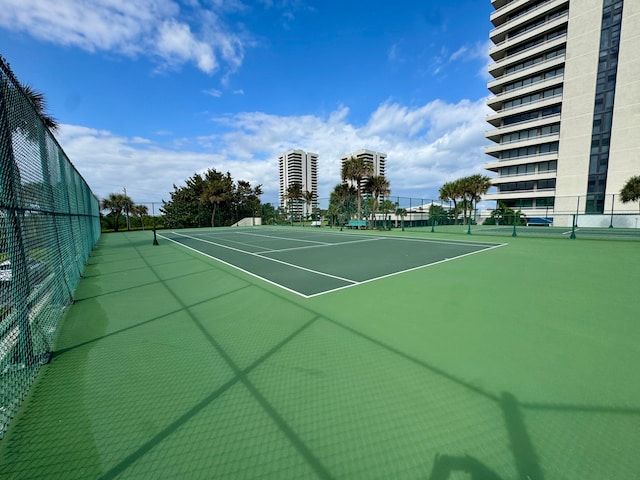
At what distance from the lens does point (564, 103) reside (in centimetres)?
4003

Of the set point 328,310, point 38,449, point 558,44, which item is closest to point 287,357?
point 328,310

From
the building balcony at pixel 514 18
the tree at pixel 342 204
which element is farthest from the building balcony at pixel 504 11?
the tree at pixel 342 204

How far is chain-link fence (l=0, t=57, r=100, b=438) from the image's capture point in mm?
2680

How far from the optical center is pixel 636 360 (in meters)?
2.85

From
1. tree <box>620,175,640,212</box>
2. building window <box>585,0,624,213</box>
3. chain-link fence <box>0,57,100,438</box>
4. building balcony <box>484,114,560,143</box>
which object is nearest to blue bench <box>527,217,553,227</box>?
building window <box>585,0,624,213</box>

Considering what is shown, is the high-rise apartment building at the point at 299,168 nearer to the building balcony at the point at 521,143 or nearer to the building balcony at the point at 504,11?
the building balcony at the point at 521,143

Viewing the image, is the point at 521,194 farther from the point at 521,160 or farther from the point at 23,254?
the point at 23,254

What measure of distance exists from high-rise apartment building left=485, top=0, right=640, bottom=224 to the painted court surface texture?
146 feet

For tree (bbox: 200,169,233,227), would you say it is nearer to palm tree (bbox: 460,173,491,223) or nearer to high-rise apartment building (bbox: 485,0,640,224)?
palm tree (bbox: 460,173,491,223)

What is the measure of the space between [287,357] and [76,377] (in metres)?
2.15

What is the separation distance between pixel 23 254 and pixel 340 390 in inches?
152

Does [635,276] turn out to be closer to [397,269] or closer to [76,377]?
[397,269]

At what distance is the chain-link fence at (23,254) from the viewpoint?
268 cm

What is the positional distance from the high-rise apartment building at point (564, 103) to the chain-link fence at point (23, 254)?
48536 millimetres
